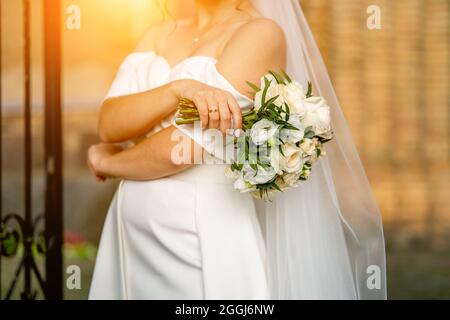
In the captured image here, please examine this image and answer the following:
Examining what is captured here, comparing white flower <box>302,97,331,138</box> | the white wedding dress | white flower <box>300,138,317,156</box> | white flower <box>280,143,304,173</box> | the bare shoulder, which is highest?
the bare shoulder

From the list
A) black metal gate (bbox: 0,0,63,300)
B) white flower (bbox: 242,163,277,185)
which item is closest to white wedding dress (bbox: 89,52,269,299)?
white flower (bbox: 242,163,277,185)

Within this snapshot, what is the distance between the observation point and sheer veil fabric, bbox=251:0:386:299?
7.39 ft

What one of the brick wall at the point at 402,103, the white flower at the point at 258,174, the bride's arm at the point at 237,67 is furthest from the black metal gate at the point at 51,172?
the brick wall at the point at 402,103

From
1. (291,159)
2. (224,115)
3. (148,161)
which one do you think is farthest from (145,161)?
(291,159)

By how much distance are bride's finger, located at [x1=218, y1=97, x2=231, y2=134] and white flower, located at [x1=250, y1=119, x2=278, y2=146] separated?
0.06 metres

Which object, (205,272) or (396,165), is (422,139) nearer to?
(396,165)

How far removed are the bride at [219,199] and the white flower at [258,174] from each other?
177mm

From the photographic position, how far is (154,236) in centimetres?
223

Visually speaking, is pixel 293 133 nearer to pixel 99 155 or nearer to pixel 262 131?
pixel 262 131

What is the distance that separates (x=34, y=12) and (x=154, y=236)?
434cm

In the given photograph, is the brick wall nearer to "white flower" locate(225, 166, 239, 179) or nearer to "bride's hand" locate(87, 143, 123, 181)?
"bride's hand" locate(87, 143, 123, 181)

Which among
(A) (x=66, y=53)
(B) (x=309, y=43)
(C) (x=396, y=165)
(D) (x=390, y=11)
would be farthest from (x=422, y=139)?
(B) (x=309, y=43)

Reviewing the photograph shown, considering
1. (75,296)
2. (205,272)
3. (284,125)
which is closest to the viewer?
(284,125)

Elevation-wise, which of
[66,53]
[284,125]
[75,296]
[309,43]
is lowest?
[75,296]
